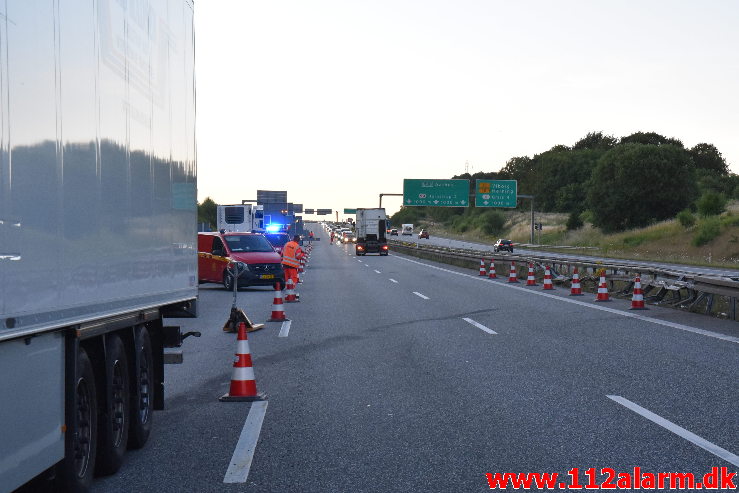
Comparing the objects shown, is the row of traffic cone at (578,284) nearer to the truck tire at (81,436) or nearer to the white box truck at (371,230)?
the truck tire at (81,436)

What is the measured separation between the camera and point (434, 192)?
62.8 metres

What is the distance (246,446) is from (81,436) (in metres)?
1.72

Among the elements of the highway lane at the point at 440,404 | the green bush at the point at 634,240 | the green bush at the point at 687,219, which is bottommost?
the green bush at the point at 634,240

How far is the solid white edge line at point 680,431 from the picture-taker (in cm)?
637

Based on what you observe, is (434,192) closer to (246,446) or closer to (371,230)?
(371,230)

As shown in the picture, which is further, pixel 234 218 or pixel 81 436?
pixel 234 218

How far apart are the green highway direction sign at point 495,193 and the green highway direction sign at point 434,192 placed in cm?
100

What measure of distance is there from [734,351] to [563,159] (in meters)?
121

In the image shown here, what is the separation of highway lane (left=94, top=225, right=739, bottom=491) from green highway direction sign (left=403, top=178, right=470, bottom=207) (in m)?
46.0

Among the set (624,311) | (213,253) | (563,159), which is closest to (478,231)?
(563,159)

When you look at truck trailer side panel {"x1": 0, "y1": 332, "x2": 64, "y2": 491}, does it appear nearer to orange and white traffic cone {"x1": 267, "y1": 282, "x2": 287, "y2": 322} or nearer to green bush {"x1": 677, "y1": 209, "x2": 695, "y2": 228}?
orange and white traffic cone {"x1": 267, "y1": 282, "x2": 287, "y2": 322}

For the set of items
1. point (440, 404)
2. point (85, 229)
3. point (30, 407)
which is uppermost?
point (85, 229)

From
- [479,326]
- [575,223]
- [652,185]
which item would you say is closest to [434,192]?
[652,185]

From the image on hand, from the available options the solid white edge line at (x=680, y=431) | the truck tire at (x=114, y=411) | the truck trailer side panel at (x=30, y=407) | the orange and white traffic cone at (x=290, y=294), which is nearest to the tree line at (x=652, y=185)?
the orange and white traffic cone at (x=290, y=294)
